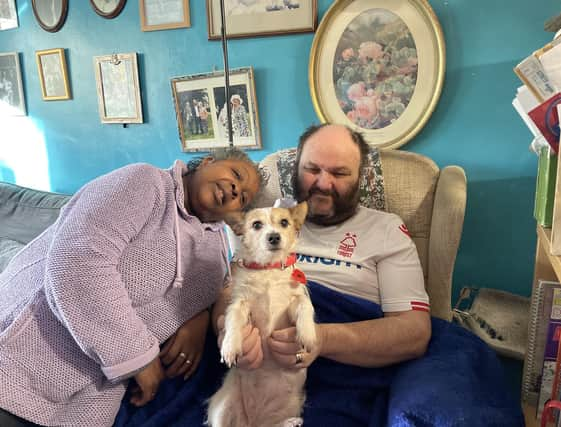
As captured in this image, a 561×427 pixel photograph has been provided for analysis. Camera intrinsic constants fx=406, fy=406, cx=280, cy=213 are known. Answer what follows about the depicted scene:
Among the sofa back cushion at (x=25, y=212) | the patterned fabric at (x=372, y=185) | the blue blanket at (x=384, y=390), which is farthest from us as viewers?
the sofa back cushion at (x=25, y=212)

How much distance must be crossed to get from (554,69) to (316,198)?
0.72 m

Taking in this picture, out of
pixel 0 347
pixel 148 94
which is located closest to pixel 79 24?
pixel 148 94

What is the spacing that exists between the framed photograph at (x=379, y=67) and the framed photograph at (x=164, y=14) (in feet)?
2.37

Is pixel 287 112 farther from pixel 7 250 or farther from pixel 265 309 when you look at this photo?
pixel 7 250

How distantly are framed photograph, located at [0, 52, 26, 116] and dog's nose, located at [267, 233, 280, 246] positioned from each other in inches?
97.3

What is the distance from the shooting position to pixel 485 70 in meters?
1.51

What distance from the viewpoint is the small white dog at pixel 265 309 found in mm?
969

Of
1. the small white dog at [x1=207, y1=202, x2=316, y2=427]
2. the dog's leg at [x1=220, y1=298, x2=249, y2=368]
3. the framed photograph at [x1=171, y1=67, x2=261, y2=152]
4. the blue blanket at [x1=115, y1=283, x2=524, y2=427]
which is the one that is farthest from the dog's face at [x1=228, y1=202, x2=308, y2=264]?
the framed photograph at [x1=171, y1=67, x2=261, y2=152]

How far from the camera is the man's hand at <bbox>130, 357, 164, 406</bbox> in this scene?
1.00 meters

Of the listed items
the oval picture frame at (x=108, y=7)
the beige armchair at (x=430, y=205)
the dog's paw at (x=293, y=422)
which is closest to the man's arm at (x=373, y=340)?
the dog's paw at (x=293, y=422)

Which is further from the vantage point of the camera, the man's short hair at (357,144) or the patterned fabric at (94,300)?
the man's short hair at (357,144)

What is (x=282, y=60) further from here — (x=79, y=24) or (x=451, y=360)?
(x=451, y=360)

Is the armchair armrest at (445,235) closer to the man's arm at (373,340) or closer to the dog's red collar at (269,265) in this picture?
the man's arm at (373,340)

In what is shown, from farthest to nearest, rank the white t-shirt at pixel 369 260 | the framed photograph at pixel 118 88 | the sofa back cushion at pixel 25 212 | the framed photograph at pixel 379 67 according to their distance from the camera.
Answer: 1. the framed photograph at pixel 118 88
2. the sofa back cushion at pixel 25 212
3. the framed photograph at pixel 379 67
4. the white t-shirt at pixel 369 260
